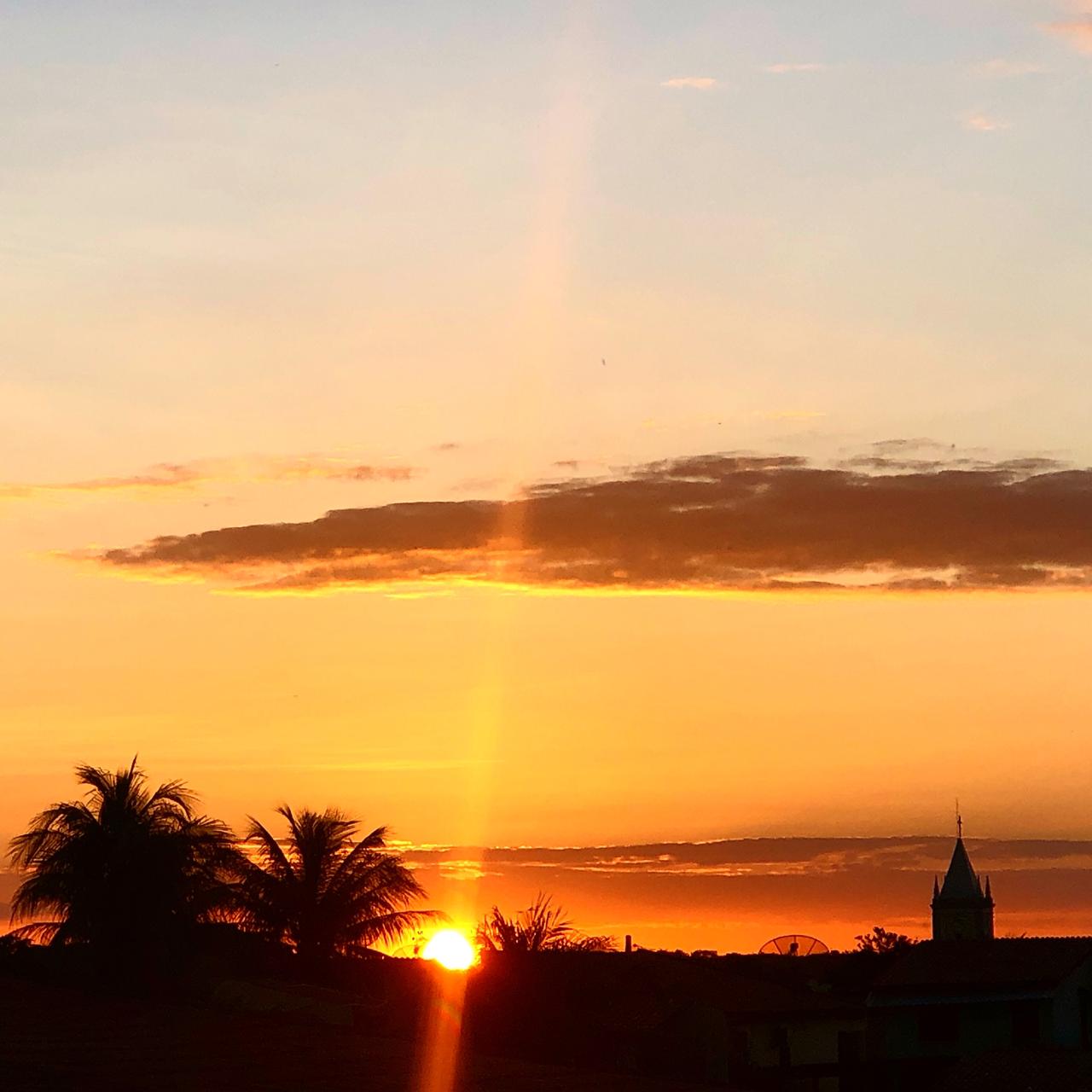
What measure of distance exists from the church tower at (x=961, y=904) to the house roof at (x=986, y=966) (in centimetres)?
7279

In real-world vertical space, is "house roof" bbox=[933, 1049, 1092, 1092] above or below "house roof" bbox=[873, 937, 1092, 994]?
below

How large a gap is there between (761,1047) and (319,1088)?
40.1 m

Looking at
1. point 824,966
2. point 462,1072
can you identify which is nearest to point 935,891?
point 824,966

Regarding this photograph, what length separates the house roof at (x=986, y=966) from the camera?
2130 inches

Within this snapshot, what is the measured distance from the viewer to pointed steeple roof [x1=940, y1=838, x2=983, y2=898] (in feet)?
432

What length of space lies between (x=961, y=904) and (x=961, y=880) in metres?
2.61

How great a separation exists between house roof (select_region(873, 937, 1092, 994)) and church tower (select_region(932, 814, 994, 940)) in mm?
72790

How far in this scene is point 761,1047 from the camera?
45906mm

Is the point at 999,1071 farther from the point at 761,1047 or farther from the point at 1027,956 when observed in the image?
the point at 1027,956

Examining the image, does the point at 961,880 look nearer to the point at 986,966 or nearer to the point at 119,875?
the point at 986,966

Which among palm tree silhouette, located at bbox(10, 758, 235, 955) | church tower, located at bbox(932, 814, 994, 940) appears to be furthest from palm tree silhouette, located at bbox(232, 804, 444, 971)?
church tower, located at bbox(932, 814, 994, 940)

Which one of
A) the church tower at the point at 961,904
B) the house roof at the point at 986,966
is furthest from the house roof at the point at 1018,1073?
the church tower at the point at 961,904

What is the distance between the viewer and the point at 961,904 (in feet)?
429

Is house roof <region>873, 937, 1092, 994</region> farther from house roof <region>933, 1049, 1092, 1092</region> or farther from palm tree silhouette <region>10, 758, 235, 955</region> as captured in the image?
palm tree silhouette <region>10, 758, 235, 955</region>
